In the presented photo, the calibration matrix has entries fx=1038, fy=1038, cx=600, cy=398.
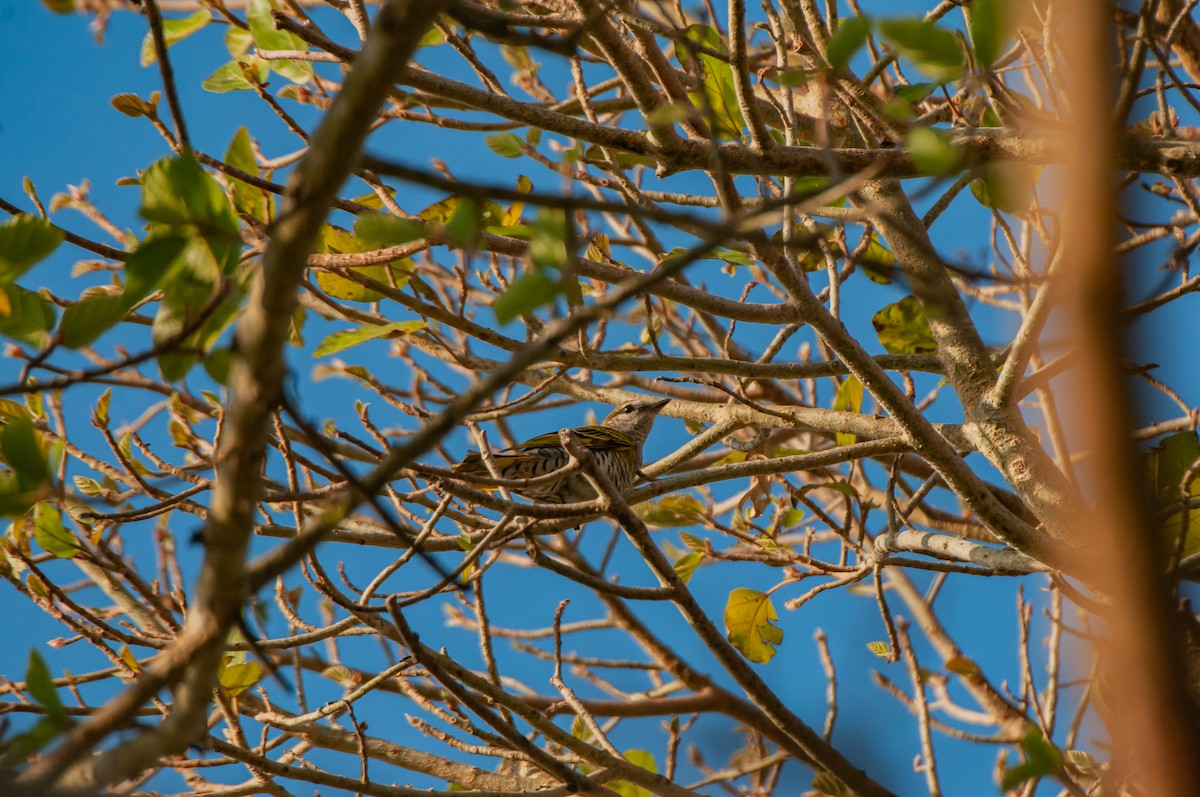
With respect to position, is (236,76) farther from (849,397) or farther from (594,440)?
(594,440)

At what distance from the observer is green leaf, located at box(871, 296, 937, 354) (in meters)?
4.41

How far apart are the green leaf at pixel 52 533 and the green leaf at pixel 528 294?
2.57 m

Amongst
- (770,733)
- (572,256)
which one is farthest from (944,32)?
(770,733)

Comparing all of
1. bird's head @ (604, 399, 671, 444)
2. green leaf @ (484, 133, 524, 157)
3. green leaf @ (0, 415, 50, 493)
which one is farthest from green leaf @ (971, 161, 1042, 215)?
bird's head @ (604, 399, 671, 444)

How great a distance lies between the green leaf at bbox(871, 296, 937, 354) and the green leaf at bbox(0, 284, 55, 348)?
327cm

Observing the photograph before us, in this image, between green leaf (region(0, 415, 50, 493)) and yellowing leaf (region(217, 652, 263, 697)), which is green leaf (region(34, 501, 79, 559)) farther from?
green leaf (region(0, 415, 50, 493))

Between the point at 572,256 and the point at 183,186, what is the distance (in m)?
0.70

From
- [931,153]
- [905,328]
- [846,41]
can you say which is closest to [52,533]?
[846,41]

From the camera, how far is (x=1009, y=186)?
368 centimetres

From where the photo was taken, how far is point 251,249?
12.4 ft

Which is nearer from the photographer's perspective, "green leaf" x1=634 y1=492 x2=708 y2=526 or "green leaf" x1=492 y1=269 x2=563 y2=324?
"green leaf" x1=492 y1=269 x2=563 y2=324

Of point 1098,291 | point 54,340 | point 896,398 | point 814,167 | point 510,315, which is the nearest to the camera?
point 1098,291

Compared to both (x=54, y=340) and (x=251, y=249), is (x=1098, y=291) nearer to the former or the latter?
(x=54, y=340)

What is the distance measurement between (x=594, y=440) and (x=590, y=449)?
52.4 inches
